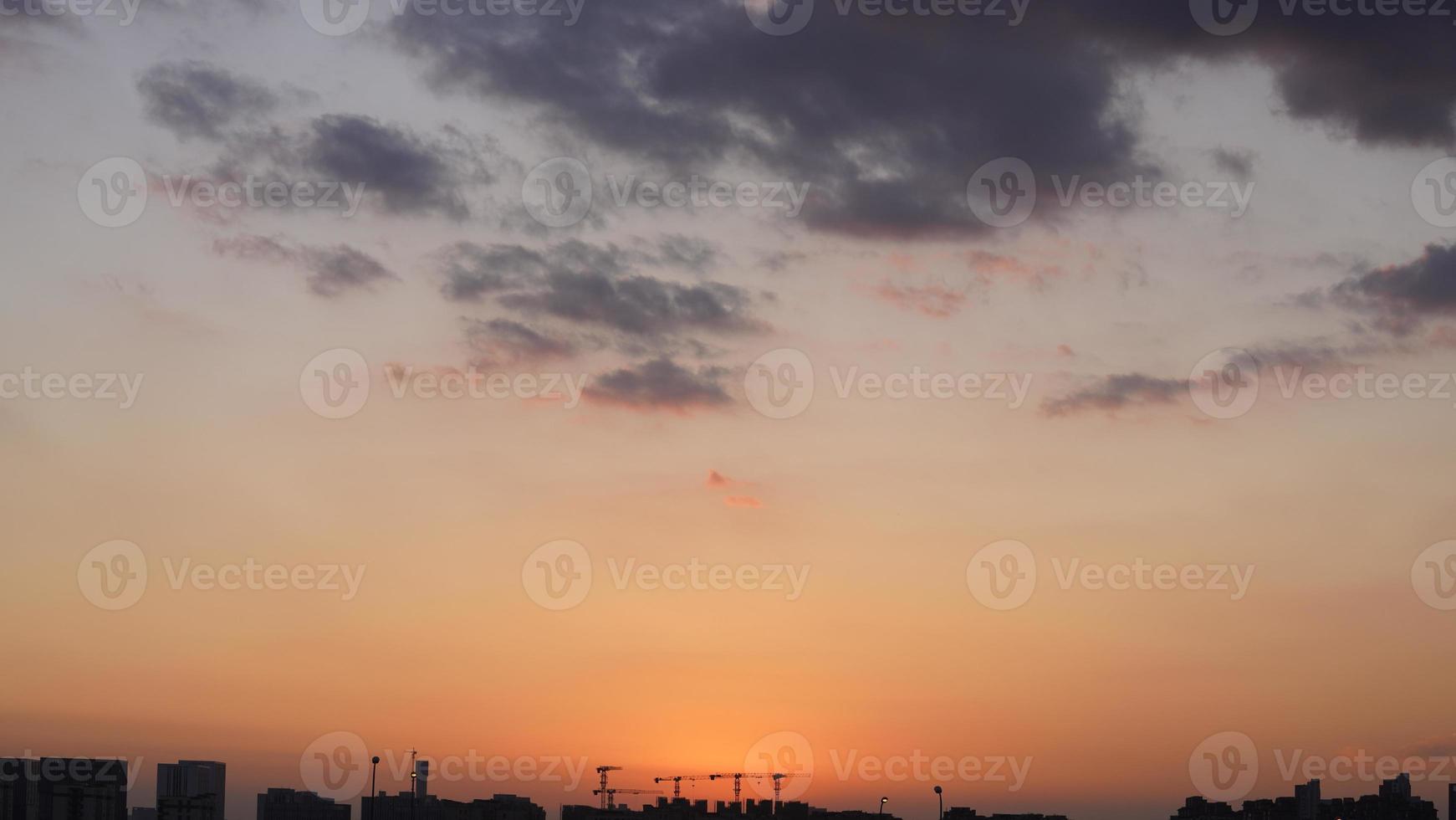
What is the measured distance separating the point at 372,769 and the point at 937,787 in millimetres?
58491

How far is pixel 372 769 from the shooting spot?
16462cm

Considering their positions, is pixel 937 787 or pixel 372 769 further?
pixel 372 769

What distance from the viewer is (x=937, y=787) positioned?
140125 millimetres
